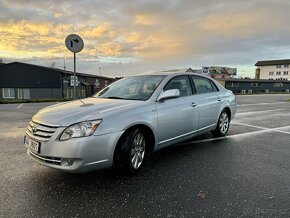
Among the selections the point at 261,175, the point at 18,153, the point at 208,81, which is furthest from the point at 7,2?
the point at 261,175

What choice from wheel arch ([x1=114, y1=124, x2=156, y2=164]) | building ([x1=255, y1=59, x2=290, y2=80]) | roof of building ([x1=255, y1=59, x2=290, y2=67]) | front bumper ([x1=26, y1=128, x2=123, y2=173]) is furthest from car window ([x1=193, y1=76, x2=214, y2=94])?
roof of building ([x1=255, y1=59, x2=290, y2=67])

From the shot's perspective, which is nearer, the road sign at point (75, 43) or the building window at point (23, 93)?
the road sign at point (75, 43)

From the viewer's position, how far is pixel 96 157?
10.4ft

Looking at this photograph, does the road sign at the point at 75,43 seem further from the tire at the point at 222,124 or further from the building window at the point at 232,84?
the building window at the point at 232,84

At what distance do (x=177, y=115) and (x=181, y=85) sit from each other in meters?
0.74

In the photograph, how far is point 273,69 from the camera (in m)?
101

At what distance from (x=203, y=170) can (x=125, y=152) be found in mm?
1351

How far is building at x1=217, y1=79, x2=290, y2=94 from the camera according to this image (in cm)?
5800

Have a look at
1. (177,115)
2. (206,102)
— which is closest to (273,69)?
(206,102)

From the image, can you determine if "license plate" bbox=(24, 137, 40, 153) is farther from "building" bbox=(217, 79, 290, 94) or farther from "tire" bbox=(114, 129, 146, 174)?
"building" bbox=(217, 79, 290, 94)

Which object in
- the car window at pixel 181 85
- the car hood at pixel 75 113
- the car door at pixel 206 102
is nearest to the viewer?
the car hood at pixel 75 113

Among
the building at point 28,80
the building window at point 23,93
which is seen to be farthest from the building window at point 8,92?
the building window at point 23,93

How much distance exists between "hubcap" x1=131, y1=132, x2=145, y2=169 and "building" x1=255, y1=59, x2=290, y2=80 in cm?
10879

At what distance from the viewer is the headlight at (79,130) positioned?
3.08 m
